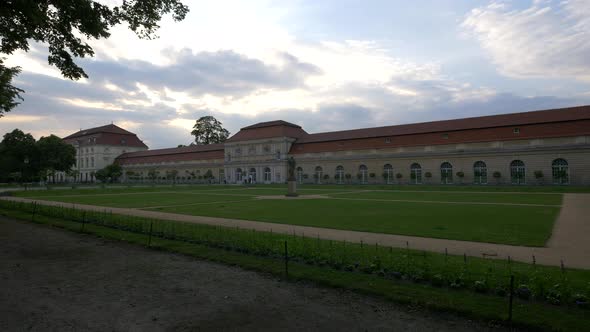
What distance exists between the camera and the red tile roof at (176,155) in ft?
268

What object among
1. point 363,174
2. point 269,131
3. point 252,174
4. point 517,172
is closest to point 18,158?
point 252,174

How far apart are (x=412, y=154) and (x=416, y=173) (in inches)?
113

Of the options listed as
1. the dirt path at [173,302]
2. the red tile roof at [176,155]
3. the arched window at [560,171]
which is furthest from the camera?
the red tile roof at [176,155]

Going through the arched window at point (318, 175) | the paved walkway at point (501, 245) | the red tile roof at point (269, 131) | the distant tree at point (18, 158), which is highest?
the red tile roof at point (269, 131)

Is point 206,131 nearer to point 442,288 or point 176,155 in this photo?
point 176,155

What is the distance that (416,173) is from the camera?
2095 inches

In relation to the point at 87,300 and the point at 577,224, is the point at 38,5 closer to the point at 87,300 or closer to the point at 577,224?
the point at 87,300

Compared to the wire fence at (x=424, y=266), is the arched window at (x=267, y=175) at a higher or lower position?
higher

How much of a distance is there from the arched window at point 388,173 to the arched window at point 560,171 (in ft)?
66.1

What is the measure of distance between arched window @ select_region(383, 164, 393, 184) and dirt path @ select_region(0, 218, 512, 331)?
49.8 metres

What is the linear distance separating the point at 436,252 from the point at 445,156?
44960mm

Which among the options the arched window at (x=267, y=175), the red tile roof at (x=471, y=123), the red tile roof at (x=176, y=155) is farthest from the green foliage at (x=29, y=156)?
the red tile roof at (x=471, y=123)

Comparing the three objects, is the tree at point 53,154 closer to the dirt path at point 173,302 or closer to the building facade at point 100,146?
the building facade at point 100,146

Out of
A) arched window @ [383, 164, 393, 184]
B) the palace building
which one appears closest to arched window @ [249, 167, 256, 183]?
the palace building
